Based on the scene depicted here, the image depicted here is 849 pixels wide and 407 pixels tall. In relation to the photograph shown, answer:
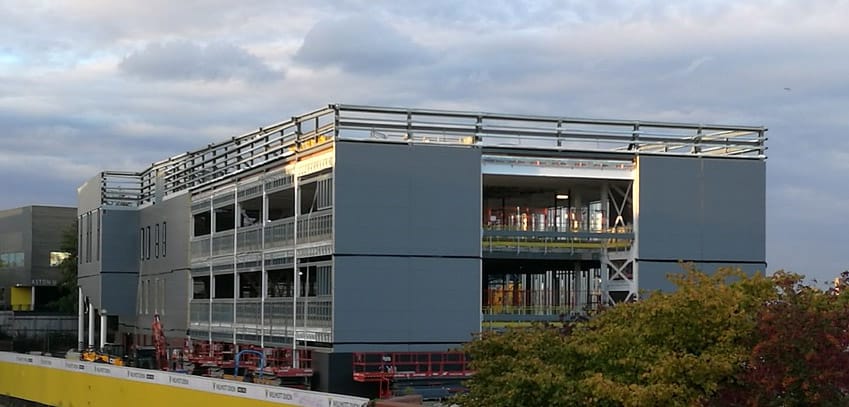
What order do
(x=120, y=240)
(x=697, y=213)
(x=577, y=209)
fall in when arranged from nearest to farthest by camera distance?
1. (x=697, y=213)
2. (x=577, y=209)
3. (x=120, y=240)

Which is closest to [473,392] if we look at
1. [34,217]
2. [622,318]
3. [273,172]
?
[622,318]

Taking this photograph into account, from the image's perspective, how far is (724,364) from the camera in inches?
685

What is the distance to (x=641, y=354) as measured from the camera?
60.5 ft

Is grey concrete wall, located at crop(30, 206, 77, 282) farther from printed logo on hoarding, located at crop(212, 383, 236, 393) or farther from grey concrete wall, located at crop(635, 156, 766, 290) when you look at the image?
printed logo on hoarding, located at crop(212, 383, 236, 393)

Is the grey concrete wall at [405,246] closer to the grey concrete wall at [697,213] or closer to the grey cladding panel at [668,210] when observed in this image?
the grey cladding panel at [668,210]

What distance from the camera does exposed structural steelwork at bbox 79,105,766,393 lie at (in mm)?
35500

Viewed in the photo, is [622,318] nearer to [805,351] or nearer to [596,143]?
[805,351]

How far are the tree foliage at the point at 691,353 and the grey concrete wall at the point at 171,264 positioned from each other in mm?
34004

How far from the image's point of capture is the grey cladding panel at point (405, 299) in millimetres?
35312

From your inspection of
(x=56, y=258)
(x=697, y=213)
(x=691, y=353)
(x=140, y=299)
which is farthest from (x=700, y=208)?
(x=56, y=258)

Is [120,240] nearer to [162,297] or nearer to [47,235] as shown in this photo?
[162,297]

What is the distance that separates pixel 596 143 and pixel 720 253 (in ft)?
17.0

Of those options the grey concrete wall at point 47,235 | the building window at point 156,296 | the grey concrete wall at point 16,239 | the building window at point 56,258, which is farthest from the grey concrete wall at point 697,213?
the grey concrete wall at point 16,239

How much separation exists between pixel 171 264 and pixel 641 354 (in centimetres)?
3900
